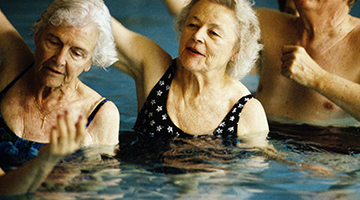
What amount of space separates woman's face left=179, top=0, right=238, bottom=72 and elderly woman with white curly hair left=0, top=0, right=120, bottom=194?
18.4 inches

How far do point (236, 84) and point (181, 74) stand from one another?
0.35 m

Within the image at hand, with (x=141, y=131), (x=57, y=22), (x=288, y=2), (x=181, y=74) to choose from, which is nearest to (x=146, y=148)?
(x=141, y=131)

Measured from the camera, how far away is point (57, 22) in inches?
96.9

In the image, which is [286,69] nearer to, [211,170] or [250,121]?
[250,121]

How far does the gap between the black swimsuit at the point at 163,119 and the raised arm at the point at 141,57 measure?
6 centimetres

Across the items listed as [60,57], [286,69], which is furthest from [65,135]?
[286,69]

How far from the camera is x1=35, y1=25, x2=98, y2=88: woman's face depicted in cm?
246

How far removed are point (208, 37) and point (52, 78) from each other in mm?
927

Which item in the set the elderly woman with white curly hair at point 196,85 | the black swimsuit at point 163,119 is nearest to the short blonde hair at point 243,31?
the elderly woman with white curly hair at point 196,85

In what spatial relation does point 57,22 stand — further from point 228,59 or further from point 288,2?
point 288,2

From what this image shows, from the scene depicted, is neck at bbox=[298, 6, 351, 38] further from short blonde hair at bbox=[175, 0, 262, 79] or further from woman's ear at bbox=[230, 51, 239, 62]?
woman's ear at bbox=[230, 51, 239, 62]

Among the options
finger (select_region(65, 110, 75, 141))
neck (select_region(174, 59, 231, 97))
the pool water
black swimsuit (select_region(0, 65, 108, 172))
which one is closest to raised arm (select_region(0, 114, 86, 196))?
finger (select_region(65, 110, 75, 141))

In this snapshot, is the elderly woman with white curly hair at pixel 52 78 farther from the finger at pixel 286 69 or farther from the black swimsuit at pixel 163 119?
the finger at pixel 286 69

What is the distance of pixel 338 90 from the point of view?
126 inches
